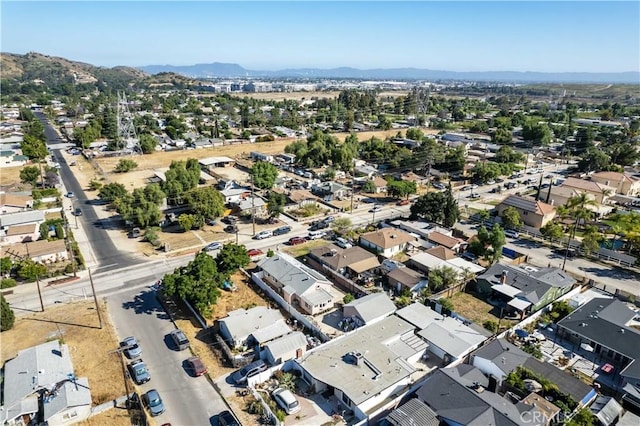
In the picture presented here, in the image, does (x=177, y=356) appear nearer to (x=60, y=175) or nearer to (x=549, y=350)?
(x=549, y=350)

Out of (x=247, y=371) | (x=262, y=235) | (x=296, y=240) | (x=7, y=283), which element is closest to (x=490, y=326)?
(x=247, y=371)

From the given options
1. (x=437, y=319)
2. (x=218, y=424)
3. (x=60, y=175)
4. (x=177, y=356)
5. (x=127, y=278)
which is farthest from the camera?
(x=60, y=175)

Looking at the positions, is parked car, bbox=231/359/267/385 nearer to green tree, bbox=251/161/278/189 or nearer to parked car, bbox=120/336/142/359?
parked car, bbox=120/336/142/359

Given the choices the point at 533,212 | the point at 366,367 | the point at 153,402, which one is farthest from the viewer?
the point at 533,212

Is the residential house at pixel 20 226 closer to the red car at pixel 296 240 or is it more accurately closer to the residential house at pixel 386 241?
the red car at pixel 296 240

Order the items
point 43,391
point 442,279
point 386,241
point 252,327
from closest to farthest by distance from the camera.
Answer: point 43,391 < point 252,327 < point 442,279 < point 386,241

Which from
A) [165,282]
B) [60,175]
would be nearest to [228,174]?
[60,175]

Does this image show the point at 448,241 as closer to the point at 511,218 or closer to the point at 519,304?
the point at 511,218
